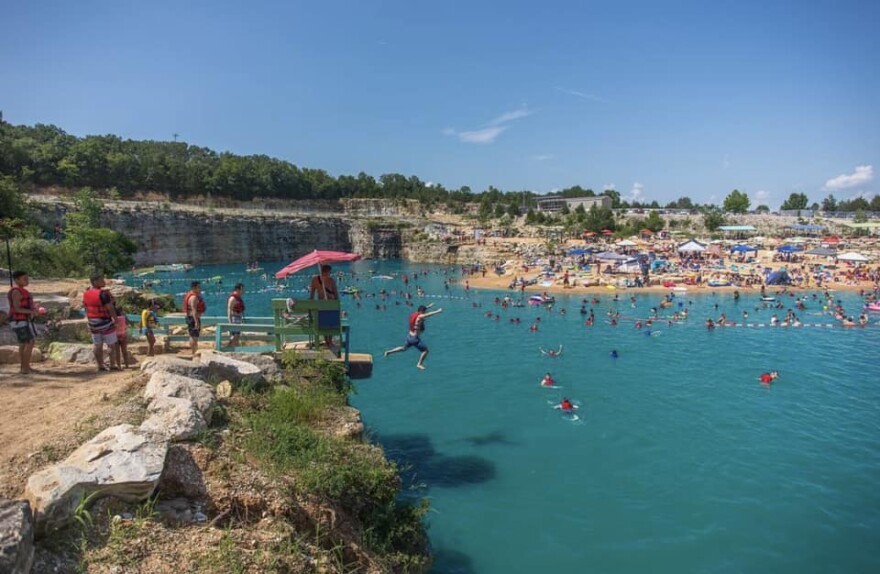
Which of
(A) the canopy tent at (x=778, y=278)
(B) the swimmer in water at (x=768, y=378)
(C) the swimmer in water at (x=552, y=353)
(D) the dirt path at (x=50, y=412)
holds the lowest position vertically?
(B) the swimmer in water at (x=768, y=378)

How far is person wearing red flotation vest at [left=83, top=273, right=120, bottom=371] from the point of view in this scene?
1054 cm

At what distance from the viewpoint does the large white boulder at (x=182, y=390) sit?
301 inches

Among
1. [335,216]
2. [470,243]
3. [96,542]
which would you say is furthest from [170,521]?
[335,216]

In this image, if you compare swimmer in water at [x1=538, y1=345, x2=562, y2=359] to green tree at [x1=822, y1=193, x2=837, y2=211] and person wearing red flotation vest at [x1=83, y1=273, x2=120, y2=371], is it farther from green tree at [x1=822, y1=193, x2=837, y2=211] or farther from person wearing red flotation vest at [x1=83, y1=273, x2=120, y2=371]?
green tree at [x1=822, y1=193, x2=837, y2=211]

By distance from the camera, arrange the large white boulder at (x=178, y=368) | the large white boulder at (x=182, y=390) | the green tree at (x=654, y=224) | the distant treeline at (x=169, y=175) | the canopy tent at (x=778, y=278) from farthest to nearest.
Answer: the green tree at (x=654, y=224)
the distant treeline at (x=169, y=175)
the canopy tent at (x=778, y=278)
the large white boulder at (x=178, y=368)
the large white boulder at (x=182, y=390)

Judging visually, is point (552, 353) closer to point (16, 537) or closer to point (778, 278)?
point (16, 537)

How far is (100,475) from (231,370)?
3.79 m

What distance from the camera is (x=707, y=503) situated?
14.4m

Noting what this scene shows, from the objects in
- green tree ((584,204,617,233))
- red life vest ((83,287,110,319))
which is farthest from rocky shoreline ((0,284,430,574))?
green tree ((584,204,617,233))

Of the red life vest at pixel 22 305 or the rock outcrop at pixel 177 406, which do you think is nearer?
the rock outcrop at pixel 177 406

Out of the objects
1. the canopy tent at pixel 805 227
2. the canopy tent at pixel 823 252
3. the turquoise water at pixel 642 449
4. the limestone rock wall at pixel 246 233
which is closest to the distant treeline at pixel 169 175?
the limestone rock wall at pixel 246 233

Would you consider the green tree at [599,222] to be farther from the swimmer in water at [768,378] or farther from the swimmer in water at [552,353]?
the swimmer in water at [768,378]

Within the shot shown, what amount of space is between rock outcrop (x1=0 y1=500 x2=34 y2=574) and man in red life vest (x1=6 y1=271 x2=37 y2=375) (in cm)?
684

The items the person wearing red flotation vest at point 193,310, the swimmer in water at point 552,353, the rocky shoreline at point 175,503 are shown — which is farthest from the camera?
the swimmer in water at point 552,353
